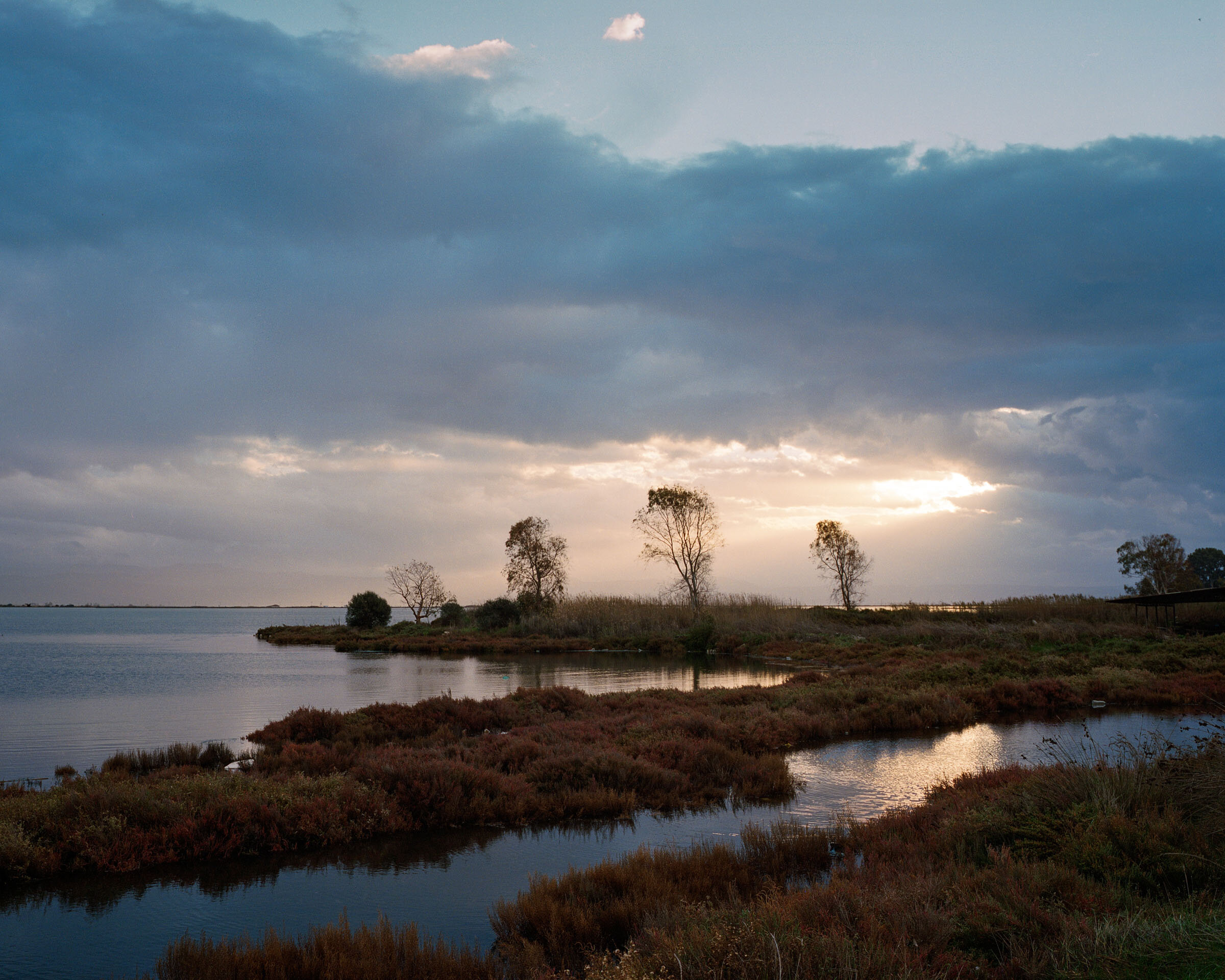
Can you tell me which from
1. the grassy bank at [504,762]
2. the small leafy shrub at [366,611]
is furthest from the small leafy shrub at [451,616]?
the grassy bank at [504,762]

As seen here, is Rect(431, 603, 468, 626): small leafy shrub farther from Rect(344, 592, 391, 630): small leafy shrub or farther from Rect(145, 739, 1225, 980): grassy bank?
Rect(145, 739, 1225, 980): grassy bank

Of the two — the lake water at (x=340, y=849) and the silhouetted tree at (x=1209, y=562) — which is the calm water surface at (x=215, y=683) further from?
the silhouetted tree at (x=1209, y=562)

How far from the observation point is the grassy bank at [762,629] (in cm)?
3644

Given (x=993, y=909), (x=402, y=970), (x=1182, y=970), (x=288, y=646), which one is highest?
(x=1182, y=970)

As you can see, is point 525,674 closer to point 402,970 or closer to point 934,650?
point 934,650

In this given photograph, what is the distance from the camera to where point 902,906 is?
17.8 feet

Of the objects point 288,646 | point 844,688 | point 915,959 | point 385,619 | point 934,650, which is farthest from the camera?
point 385,619

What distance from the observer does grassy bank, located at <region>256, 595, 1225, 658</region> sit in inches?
1435

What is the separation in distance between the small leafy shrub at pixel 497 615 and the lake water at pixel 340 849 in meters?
38.9

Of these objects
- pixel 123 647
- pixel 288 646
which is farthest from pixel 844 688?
pixel 123 647

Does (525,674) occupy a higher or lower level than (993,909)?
lower

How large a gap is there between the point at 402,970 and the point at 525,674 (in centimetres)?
2960

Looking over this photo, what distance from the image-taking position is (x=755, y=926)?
489 centimetres

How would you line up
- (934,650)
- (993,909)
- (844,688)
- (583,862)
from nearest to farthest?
1. (993,909)
2. (583,862)
3. (844,688)
4. (934,650)
